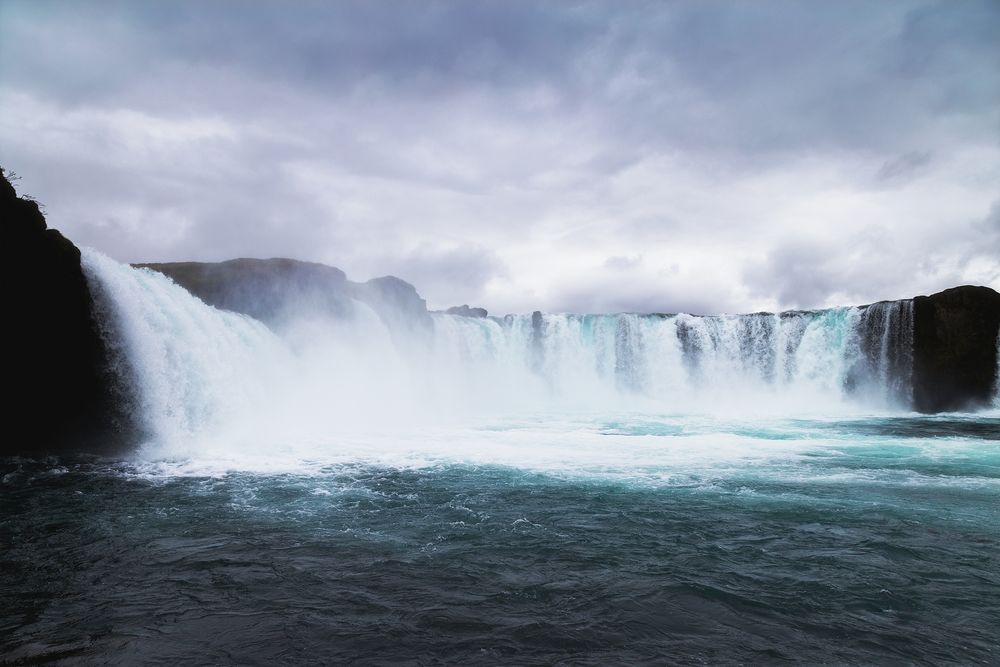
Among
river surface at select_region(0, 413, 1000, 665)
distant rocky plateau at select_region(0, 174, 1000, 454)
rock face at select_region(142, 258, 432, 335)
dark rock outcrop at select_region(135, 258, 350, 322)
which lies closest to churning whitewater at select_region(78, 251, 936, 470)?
distant rocky plateau at select_region(0, 174, 1000, 454)

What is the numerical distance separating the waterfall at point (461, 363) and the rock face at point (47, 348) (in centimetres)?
66

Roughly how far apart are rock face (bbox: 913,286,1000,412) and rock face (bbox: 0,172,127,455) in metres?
37.0

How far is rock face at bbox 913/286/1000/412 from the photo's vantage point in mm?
30750

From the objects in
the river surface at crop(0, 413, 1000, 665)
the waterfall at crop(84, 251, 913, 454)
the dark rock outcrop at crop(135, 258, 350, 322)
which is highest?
the dark rock outcrop at crop(135, 258, 350, 322)

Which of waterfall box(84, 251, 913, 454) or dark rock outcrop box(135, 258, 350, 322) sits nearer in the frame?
waterfall box(84, 251, 913, 454)

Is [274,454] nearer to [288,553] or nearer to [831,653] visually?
[288,553]

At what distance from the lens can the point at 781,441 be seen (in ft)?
59.0

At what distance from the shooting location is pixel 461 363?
135ft

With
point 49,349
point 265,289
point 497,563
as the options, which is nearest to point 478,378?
point 265,289

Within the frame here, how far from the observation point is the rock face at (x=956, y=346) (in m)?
30.8

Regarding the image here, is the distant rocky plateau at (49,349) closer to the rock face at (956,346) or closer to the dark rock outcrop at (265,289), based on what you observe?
the dark rock outcrop at (265,289)

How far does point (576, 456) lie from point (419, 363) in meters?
25.7

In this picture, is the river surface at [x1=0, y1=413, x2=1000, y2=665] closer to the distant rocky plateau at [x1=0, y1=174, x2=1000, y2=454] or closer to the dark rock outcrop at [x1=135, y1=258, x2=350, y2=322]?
the distant rocky plateau at [x1=0, y1=174, x2=1000, y2=454]

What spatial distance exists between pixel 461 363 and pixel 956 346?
95.4 feet
